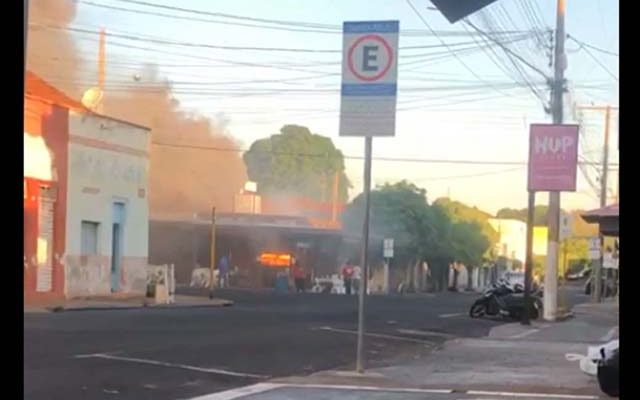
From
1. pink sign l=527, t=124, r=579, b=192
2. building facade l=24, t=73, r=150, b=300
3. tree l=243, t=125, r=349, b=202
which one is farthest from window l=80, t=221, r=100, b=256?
tree l=243, t=125, r=349, b=202

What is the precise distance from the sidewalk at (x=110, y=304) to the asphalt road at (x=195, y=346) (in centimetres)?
135

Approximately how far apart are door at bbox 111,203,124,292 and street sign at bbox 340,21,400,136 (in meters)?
24.4

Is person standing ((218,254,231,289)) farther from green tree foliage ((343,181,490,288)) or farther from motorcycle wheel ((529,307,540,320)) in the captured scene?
motorcycle wheel ((529,307,540,320))

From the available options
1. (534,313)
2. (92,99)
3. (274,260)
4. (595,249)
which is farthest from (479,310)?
(274,260)

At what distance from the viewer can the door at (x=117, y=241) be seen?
114 feet

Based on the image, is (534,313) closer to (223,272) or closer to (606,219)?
(606,219)

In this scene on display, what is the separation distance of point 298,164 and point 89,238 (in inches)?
2037

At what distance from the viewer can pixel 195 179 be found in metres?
61.2

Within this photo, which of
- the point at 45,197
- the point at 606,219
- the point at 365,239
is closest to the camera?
the point at 606,219

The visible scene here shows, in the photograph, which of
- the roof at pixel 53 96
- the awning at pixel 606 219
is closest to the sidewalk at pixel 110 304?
the roof at pixel 53 96

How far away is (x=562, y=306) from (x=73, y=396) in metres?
24.8

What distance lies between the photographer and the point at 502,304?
1131 inches

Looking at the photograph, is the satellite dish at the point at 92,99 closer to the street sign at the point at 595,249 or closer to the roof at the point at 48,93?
the roof at the point at 48,93

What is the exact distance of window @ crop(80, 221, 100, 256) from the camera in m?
33.0
